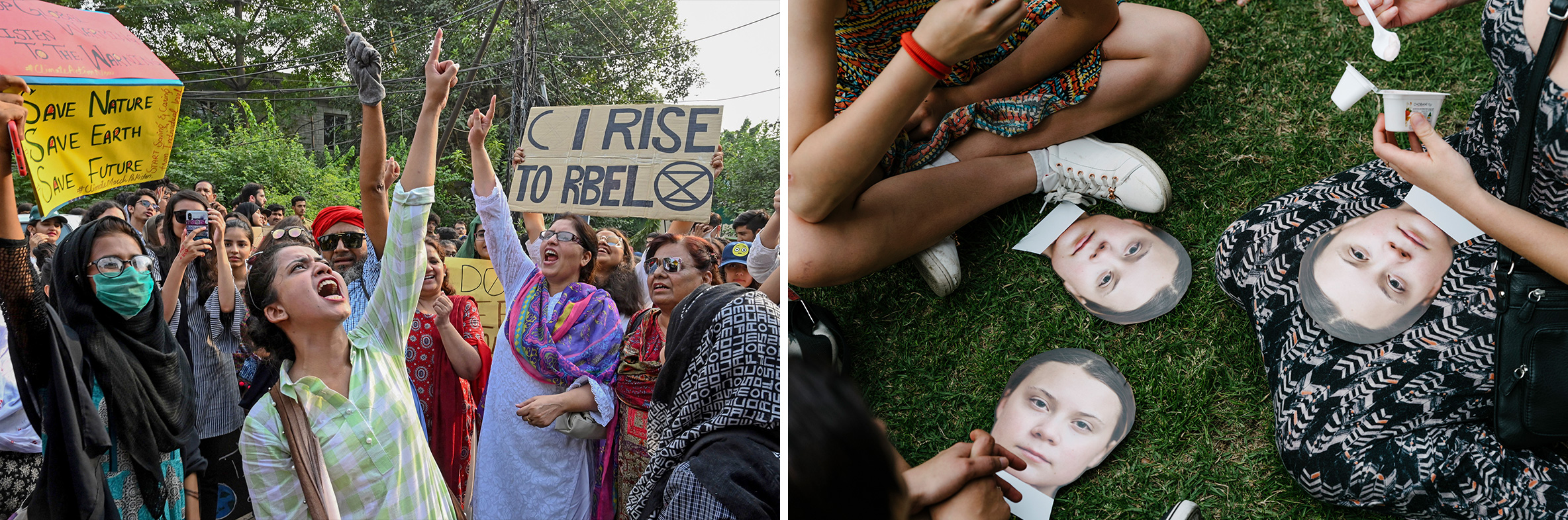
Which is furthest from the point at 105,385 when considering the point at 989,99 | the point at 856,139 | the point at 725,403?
the point at 989,99

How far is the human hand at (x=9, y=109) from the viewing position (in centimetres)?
138

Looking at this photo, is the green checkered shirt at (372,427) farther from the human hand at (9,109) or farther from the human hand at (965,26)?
the human hand at (965,26)

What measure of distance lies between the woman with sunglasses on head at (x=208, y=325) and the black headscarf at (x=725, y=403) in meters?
0.93

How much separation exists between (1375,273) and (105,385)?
8.70 feet

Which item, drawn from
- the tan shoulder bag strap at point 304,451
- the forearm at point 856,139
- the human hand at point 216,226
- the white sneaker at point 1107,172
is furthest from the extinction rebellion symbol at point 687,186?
the white sneaker at point 1107,172

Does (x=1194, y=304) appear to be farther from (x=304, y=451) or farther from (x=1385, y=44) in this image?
(x=304, y=451)

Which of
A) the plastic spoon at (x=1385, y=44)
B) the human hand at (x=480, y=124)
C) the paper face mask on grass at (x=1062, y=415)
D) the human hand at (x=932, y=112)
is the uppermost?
the plastic spoon at (x=1385, y=44)

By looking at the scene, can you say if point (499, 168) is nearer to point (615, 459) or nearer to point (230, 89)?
point (230, 89)

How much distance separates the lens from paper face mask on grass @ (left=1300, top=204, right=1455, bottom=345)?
192 centimetres

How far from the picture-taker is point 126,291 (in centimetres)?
158

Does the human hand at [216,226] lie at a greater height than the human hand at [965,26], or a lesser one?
lesser

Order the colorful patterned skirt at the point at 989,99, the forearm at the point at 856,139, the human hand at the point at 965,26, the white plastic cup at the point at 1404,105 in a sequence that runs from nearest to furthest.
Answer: the human hand at the point at 965,26
the forearm at the point at 856,139
the white plastic cup at the point at 1404,105
the colorful patterned skirt at the point at 989,99

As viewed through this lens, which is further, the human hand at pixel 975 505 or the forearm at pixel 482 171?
the human hand at pixel 975 505

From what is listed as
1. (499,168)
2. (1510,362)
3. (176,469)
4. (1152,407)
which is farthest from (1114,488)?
(176,469)
